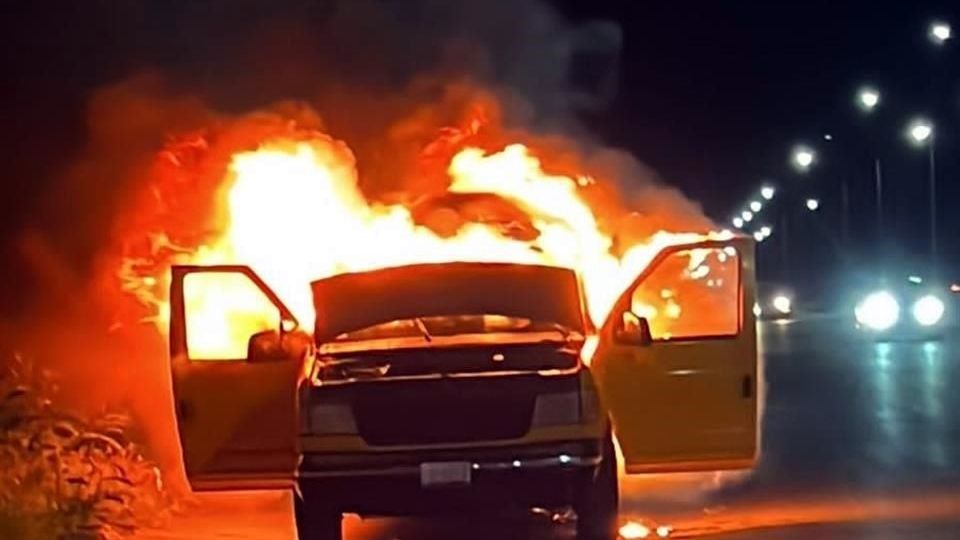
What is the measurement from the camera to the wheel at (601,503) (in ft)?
41.9

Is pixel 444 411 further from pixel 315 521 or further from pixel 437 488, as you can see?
pixel 315 521

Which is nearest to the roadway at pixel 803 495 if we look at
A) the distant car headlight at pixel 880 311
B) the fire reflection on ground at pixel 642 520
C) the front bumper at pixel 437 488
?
the fire reflection on ground at pixel 642 520

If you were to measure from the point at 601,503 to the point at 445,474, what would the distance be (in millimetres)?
1055

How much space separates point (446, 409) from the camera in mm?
12523

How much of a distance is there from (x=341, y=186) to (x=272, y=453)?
656 centimetres

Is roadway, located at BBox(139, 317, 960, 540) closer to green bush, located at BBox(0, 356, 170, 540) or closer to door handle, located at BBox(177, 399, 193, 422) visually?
green bush, located at BBox(0, 356, 170, 540)

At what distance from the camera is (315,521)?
495 inches

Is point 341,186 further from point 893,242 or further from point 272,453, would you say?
point 893,242

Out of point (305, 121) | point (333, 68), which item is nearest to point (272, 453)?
point (305, 121)

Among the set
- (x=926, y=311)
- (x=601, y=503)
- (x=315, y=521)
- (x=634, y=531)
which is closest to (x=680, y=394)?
(x=601, y=503)

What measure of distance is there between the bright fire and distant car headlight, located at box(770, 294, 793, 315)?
1951 inches

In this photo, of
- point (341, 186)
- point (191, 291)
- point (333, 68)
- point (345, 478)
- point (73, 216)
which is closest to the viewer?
point (345, 478)

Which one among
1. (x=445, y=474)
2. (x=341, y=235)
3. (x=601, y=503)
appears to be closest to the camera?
(x=445, y=474)

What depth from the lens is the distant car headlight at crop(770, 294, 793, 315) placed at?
2744 inches
